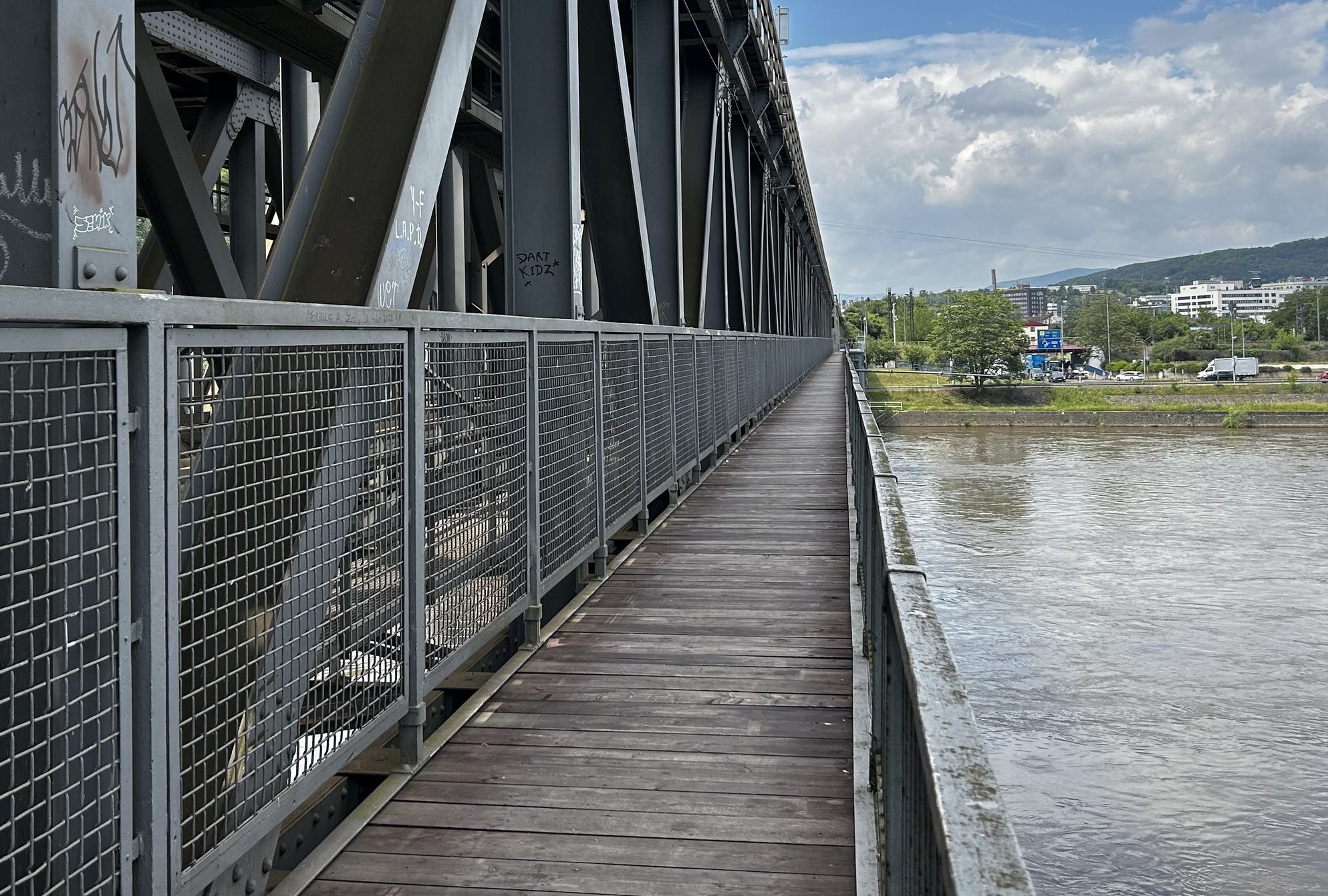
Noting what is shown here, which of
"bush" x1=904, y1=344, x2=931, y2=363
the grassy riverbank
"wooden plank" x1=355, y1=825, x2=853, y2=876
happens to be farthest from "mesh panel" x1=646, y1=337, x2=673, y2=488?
"bush" x1=904, y1=344, x2=931, y2=363

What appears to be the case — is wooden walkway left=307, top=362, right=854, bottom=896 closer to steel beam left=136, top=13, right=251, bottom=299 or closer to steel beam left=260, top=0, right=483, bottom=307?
steel beam left=260, top=0, right=483, bottom=307

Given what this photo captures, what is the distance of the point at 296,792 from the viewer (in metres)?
2.81

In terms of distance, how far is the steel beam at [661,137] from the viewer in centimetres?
1052

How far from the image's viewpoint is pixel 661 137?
10672mm

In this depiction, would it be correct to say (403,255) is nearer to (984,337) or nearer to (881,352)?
(984,337)

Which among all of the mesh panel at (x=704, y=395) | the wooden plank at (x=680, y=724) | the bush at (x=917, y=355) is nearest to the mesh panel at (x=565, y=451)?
the wooden plank at (x=680, y=724)

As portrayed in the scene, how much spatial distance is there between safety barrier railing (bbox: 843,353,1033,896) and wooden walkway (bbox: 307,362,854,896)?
38cm

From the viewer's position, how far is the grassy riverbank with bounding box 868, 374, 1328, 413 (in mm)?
83000

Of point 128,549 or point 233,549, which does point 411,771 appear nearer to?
point 233,549

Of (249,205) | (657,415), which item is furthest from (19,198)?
(249,205)

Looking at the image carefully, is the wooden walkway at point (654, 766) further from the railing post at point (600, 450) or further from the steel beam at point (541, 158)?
the steel beam at point (541, 158)

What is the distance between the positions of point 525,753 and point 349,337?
1.58 meters

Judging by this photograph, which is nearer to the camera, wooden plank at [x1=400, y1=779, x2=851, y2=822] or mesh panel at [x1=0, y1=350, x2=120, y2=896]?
mesh panel at [x1=0, y1=350, x2=120, y2=896]

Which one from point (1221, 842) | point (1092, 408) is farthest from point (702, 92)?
point (1092, 408)
